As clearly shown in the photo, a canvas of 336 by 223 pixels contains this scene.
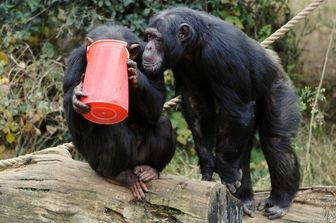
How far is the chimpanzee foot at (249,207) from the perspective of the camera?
607 cm

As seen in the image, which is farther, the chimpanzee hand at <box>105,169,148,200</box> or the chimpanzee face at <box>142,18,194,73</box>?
the chimpanzee face at <box>142,18,194,73</box>

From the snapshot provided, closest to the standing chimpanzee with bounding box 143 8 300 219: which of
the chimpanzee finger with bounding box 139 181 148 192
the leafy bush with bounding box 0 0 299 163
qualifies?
the chimpanzee finger with bounding box 139 181 148 192

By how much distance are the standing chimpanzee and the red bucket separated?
710 mm

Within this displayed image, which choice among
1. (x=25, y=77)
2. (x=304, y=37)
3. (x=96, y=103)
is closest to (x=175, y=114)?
(x=25, y=77)

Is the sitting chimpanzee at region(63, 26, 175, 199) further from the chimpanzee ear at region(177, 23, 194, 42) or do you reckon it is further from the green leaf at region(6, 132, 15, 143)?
the green leaf at region(6, 132, 15, 143)

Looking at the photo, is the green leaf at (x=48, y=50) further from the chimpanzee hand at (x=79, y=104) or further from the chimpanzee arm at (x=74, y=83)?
the chimpanzee hand at (x=79, y=104)

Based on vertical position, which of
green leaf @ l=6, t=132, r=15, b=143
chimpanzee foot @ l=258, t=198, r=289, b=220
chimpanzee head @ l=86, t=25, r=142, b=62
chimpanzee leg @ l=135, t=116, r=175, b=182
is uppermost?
chimpanzee head @ l=86, t=25, r=142, b=62

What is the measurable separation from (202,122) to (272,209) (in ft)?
3.59

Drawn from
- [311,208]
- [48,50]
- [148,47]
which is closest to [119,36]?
[148,47]

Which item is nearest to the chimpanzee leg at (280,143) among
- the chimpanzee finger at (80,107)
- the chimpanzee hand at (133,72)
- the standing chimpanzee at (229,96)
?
the standing chimpanzee at (229,96)

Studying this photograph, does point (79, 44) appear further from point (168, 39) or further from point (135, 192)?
point (135, 192)

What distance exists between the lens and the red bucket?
190 inches

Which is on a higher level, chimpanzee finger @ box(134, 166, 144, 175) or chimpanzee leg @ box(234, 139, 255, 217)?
chimpanzee finger @ box(134, 166, 144, 175)

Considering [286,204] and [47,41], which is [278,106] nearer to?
[286,204]
